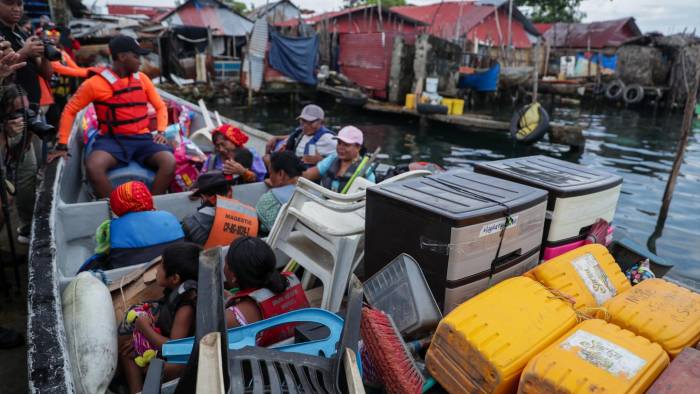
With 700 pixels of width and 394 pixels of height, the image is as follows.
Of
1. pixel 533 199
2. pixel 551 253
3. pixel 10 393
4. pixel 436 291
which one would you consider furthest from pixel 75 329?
pixel 551 253

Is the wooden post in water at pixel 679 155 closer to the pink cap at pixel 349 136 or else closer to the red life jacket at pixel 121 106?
the pink cap at pixel 349 136

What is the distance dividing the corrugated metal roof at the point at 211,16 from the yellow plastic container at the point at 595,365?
2653cm

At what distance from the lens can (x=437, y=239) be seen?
207cm

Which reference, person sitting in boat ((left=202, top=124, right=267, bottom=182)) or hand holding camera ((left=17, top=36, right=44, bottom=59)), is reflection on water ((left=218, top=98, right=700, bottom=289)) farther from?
hand holding camera ((left=17, top=36, right=44, bottom=59))

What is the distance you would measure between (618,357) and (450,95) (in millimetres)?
17168

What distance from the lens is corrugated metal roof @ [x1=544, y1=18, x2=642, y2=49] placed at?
32.7m

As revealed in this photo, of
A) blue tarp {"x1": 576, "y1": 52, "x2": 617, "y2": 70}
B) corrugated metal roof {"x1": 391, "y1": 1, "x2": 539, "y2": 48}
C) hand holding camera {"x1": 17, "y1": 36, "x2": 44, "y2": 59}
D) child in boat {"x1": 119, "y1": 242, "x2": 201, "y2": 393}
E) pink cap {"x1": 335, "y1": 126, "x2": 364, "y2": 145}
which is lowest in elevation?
child in boat {"x1": 119, "y1": 242, "x2": 201, "y2": 393}

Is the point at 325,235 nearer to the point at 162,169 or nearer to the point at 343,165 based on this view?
the point at 343,165

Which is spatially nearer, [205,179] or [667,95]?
[205,179]

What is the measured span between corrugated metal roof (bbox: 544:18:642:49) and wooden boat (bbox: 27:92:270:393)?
111 feet

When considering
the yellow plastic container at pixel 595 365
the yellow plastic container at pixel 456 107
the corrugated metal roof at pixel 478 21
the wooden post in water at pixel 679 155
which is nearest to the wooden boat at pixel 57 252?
the yellow plastic container at pixel 595 365

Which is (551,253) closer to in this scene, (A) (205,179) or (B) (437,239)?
(B) (437,239)

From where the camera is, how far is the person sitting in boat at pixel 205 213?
3.34 metres

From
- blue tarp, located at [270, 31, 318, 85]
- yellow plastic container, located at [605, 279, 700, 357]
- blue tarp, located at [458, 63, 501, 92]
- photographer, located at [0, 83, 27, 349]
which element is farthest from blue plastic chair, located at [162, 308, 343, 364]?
blue tarp, located at [458, 63, 501, 92]
